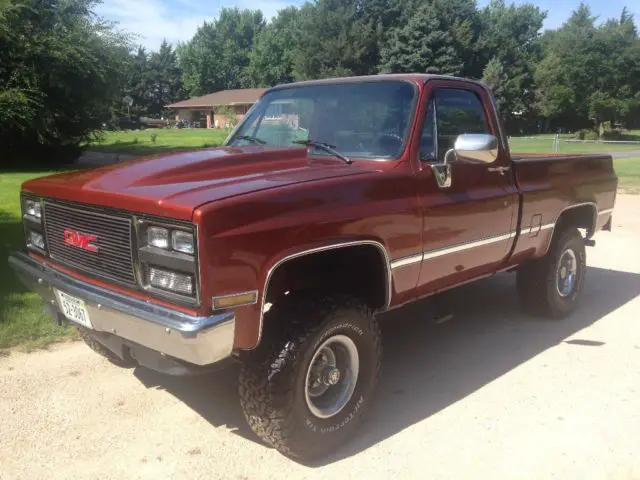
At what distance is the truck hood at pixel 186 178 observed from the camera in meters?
2.84

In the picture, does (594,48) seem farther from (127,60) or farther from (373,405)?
(373,405)

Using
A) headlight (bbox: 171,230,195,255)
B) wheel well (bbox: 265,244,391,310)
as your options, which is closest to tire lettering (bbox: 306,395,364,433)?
wheel well (bbox: 265,244,391,310)

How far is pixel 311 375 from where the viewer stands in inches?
132

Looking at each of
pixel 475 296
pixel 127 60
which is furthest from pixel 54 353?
pixel 127 60

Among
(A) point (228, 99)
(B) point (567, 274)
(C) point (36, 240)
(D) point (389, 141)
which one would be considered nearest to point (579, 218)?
(B) point (567, 274)

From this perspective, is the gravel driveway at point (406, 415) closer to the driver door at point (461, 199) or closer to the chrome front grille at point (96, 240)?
the driver door at point (461, 199)

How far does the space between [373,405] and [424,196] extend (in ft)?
4.48

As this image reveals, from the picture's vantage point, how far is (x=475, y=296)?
6391 mm

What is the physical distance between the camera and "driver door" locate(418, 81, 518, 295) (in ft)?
12.6

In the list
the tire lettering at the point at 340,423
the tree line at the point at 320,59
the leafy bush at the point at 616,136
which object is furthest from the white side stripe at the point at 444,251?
the leafy bush at the point at 616,136

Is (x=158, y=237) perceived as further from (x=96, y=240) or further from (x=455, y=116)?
(x=455, y=116)

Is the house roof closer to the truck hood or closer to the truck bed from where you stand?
the truck bed

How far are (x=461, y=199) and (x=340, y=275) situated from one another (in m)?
1.05

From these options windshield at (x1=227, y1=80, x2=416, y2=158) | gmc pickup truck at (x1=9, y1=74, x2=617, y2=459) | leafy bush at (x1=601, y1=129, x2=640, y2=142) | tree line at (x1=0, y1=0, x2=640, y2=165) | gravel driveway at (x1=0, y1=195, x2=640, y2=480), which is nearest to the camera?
A: gmc pickup truck at (x1=9, y1=74, x2=617, y2=459)
